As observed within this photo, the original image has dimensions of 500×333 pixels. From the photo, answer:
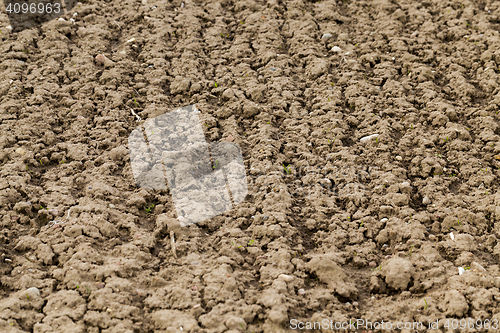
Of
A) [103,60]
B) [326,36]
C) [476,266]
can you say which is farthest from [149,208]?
[326,36]

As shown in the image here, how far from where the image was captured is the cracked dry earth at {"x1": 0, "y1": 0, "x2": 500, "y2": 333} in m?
2.30

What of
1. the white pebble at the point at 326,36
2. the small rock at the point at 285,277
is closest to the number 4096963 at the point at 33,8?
the white pebble at the point at 326,36

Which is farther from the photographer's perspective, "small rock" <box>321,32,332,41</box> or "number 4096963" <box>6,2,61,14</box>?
"number 4096963" <box>6,2,61,14</box>

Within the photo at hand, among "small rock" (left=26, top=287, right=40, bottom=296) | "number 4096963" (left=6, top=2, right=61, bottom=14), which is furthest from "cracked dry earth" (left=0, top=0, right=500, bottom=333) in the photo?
"number 4096963" (left=6, top=2, right=61, bottom=14)

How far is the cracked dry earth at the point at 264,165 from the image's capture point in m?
2.30

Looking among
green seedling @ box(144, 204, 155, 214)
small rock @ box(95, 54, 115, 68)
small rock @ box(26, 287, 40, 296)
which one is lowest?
small rock @ box(26, 287, 40, 296)

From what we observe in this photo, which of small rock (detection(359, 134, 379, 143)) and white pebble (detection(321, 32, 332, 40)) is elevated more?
white pebble (detection(321, 32, 332, 40))

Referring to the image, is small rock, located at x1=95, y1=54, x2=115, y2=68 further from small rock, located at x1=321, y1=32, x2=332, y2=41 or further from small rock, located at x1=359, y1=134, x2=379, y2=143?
small rock, located at x1=359, y1=134, x2=379, y2=143

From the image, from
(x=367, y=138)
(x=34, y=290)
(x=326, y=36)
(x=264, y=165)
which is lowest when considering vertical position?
(x=34, y=290)

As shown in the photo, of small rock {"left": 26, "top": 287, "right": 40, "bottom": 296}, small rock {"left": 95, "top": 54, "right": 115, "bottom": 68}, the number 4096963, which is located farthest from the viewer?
the number 4096963

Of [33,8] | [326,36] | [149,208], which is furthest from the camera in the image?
[33,8]

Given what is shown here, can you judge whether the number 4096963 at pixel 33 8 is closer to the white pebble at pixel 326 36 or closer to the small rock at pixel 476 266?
the white pebble at pixel 326 36

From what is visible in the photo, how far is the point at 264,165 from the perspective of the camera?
9.96ft

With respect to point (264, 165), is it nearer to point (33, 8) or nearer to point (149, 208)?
point (149, 208)
